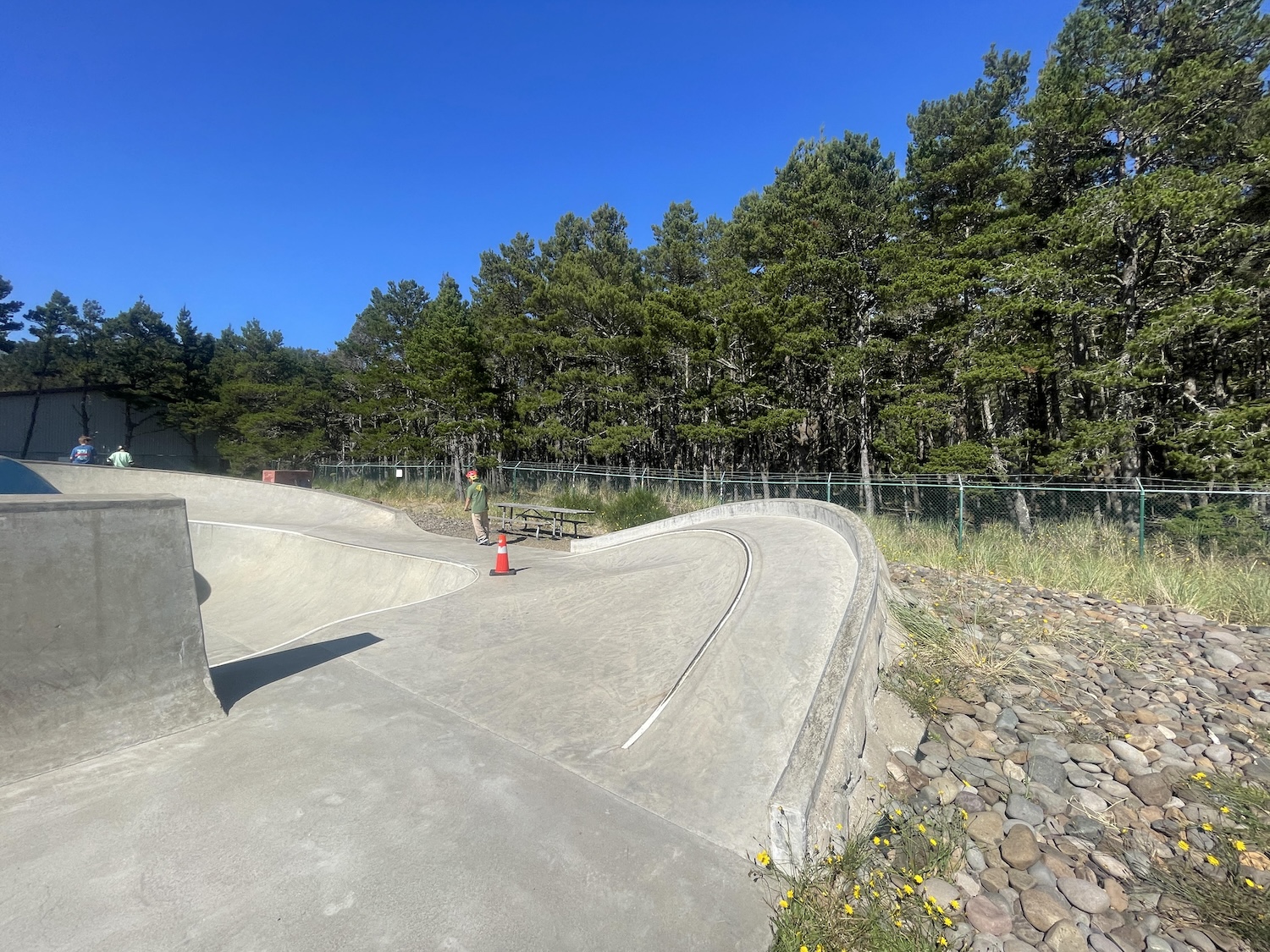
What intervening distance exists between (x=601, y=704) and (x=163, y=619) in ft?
10.7

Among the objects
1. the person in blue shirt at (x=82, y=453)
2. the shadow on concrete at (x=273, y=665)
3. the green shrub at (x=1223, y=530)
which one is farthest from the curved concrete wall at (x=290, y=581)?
the green shrub at (x=1223, y=530)

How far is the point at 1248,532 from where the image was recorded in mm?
8938

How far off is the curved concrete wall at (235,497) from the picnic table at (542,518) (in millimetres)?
2969

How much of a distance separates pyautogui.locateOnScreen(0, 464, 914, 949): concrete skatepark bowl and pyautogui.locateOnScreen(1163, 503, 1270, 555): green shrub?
24.5 ft

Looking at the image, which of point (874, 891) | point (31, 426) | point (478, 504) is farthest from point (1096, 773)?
point (31, 426)

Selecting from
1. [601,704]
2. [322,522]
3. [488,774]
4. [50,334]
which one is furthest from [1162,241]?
[50,334]

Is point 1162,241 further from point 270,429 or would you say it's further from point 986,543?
point 270,429

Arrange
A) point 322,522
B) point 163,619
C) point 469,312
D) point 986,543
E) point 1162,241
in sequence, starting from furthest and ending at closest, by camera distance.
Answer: point 469,312 → point 322,522 → point 1162,241 → point 986,543 → point 163,619

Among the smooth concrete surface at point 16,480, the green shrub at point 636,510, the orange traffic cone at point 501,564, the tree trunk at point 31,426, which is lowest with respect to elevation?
the orange traffic cone at point 501,564

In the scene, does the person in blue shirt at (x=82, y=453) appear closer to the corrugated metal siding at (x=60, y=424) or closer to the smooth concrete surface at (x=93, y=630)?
the smooth concrete surface at (x=93, y=630)

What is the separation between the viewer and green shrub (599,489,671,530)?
14.6 metres

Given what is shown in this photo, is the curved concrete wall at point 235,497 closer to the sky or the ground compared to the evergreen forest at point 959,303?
closer to the ground

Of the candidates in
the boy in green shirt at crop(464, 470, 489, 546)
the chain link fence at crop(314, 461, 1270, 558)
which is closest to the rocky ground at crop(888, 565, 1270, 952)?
the chain link fence at crop(314, 461, 1270, 558)

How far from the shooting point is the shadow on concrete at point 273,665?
4.59 m
